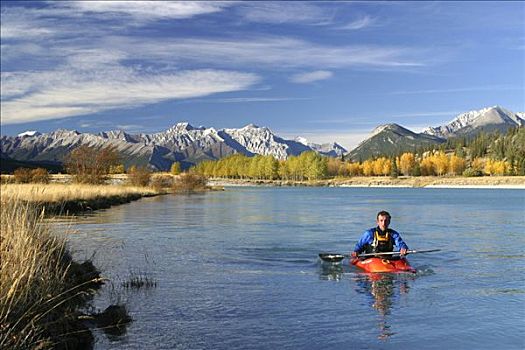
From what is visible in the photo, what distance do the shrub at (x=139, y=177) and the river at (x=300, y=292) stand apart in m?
53.2

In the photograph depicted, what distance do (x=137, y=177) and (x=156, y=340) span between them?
73.2 metres

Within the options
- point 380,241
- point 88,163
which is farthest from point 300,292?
point 88,163

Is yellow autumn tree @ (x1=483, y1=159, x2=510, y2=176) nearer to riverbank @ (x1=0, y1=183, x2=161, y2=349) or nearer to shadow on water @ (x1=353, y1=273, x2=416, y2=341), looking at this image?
shadow on water @ (x1=353, y1=273, x2=416, y2=341)

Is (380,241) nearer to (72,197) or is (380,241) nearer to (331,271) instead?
(331,271)

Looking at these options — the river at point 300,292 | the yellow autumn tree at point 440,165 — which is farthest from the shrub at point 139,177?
the yellow autumn tree at point 440,165

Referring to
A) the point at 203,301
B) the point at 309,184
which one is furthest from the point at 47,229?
the point at 309,184

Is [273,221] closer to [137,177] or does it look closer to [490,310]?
[490,310]

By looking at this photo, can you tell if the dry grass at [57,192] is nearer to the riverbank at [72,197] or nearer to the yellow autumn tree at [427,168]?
the riverbank at [72,197]

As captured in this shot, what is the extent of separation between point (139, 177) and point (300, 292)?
69258 millimetres

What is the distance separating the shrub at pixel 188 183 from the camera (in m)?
93.3

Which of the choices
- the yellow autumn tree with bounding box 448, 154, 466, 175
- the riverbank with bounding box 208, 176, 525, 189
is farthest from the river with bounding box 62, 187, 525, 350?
the yellow autumn tree with bounding box 448, 154, 466, 175

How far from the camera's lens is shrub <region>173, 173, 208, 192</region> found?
306 feet

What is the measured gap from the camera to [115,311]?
11.0m

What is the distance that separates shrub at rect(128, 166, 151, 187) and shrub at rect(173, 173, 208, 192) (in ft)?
25.4
